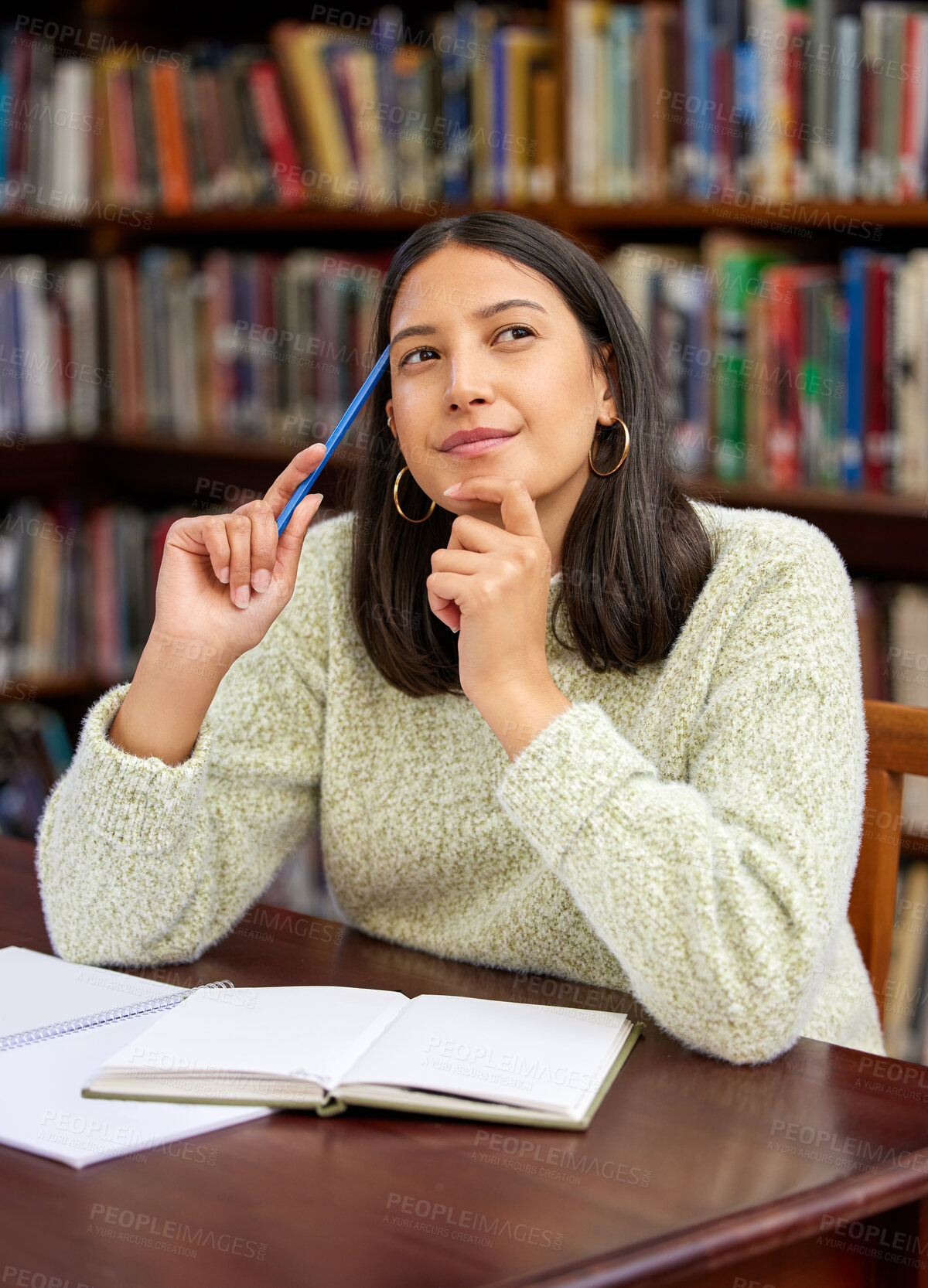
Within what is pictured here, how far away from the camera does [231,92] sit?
2604 mm

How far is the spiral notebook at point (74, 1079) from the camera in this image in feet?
2.68

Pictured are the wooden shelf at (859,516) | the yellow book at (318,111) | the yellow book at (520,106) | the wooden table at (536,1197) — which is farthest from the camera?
the yellow book at (318,111)

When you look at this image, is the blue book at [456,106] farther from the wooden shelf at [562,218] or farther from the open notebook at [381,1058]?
the open notebook at [381,1058]

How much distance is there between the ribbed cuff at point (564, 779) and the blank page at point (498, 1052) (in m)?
0.11

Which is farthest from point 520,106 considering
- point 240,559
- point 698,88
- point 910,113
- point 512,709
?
point 512,709

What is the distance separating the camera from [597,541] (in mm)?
1257

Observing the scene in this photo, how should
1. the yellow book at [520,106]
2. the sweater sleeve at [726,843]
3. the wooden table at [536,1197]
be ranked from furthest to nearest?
the yellow book at [520,106], the sweater sleeve at [726,843], the wooden table at [536,1197]

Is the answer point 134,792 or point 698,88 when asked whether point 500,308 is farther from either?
point 698,88

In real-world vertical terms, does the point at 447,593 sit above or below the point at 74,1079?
above

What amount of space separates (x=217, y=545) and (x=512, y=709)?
352 mm

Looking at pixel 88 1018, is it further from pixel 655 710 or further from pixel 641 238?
pixel 641 238

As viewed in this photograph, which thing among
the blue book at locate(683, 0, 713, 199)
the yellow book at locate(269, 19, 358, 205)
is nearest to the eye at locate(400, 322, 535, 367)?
the blue book at locate(683, 0, 713, 199)

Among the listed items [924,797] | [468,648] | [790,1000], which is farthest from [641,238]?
[790,1000]

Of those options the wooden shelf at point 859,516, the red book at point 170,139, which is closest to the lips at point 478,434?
the wooden shelf at point 859,516
